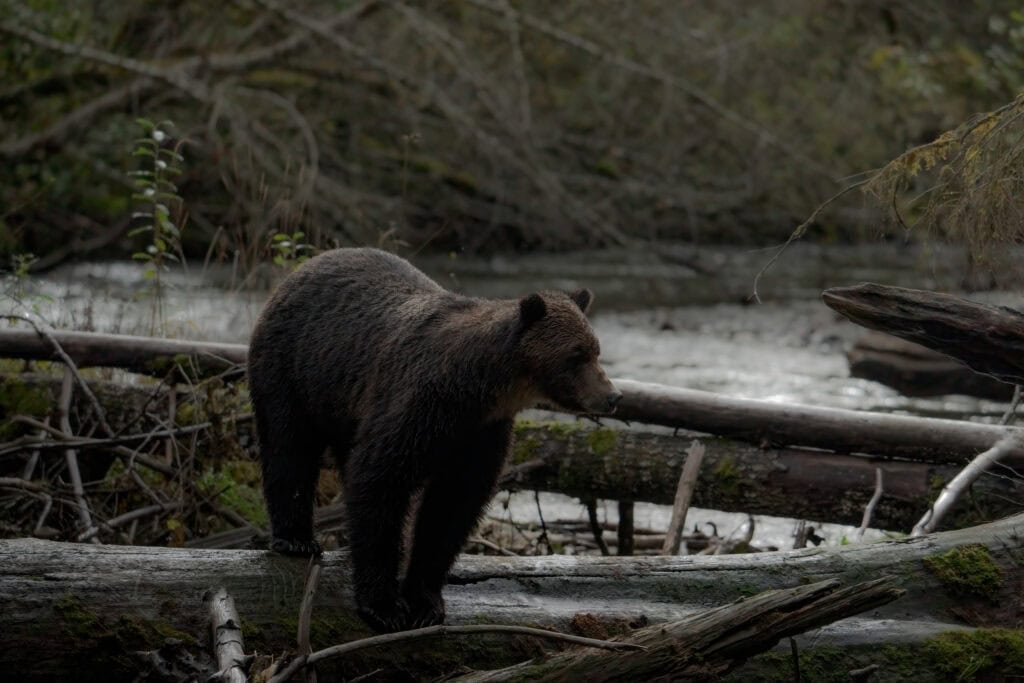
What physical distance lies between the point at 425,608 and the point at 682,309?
37.3 ft

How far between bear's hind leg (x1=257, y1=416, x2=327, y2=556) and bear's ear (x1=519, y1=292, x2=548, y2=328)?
1.15m

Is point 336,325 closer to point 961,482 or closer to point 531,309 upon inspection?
point 531,309

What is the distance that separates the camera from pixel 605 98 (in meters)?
16.8

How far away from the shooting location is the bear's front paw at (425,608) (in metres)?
4.25

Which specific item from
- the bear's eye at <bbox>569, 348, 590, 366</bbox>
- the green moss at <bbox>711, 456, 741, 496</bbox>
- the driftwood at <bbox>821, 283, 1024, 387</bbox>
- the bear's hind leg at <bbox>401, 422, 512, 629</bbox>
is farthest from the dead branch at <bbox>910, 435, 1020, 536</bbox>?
the bear's hind leg at <bbox>401, 422, 512, 629</bbox>

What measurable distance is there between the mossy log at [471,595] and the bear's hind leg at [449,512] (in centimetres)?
13

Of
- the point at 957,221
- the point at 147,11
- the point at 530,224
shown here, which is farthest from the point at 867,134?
the point at 957,221

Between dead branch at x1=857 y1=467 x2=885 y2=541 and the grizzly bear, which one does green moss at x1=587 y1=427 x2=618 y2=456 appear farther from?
the grizzly bear

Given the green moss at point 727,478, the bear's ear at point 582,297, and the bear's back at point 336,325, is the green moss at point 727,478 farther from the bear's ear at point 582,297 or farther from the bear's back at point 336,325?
the bear's back at point 336,325

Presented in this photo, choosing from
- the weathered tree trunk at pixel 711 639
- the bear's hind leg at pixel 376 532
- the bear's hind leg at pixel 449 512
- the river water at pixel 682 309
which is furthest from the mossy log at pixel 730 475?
the weathered tree trunk at pixel 711 639

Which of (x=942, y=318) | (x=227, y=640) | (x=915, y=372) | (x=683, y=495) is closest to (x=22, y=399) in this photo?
(x=227, y=640)

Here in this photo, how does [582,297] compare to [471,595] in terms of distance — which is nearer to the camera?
[471,595]

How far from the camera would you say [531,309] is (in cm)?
425

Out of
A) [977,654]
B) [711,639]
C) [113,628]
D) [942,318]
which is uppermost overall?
[942,318]
